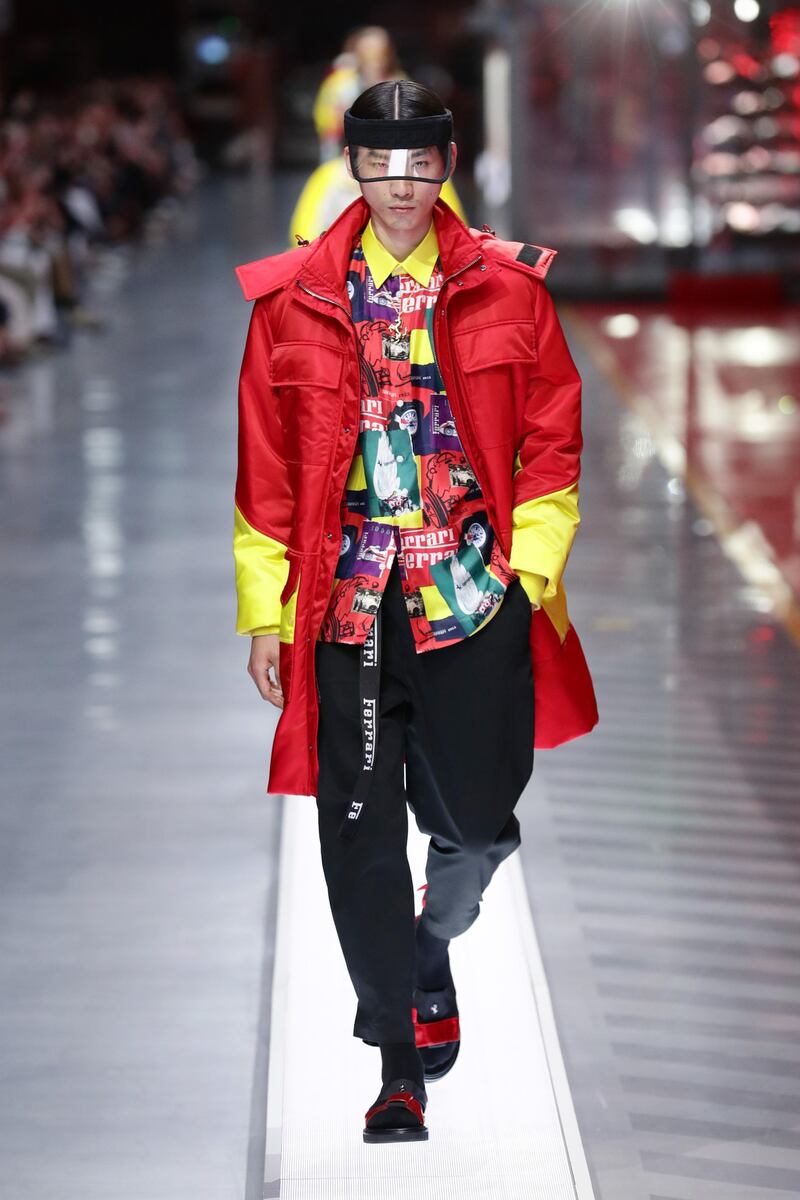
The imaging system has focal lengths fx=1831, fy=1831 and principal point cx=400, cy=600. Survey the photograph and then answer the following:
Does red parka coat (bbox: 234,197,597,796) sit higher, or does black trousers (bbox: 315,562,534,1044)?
red parka coat (bbox: 234,197,597,796)

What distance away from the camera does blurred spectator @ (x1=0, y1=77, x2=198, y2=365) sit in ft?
36.9

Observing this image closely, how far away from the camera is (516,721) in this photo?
8.18ft

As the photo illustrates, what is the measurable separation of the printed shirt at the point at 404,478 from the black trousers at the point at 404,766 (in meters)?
0.03

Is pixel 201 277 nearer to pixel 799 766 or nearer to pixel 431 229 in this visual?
pixel 799 766

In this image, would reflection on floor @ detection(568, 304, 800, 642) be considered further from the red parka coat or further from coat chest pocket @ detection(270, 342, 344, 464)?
coat chest pocket @ detection(270, 342, 344, 464)

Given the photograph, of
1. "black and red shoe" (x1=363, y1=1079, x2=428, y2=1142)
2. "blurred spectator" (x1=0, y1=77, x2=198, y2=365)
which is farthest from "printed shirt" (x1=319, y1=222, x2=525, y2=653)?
"blurred spectator" (x1=0, y1=77, x2=198, y2=365)

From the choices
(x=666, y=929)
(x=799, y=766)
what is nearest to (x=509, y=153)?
(x=799, y=766)

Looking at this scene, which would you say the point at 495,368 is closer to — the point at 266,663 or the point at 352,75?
the point at 266,663

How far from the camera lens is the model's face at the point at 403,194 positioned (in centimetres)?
233

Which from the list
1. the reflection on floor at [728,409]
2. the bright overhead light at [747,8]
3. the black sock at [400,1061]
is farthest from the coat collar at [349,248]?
the bright overhead light at [747,8]

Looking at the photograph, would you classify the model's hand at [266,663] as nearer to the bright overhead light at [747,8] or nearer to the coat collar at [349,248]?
the coat collar at [349,248]

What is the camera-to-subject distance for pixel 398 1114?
8.27ft

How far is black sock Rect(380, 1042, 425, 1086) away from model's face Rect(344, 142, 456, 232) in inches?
43.4

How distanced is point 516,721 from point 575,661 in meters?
0.14
